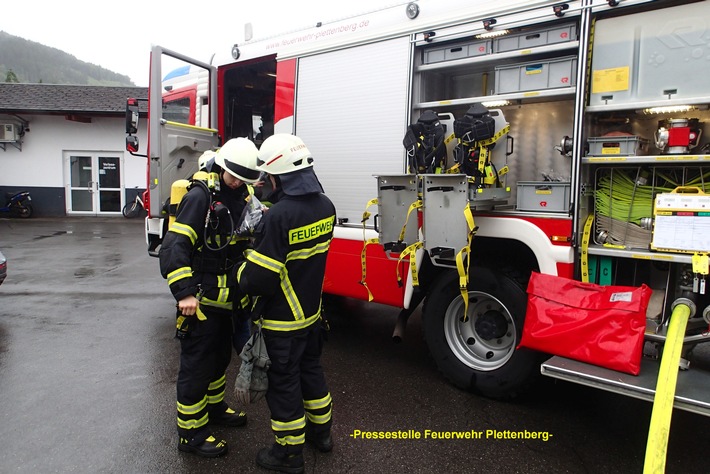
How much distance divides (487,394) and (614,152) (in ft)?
6.20

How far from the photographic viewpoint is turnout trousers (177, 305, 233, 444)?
3049 mm

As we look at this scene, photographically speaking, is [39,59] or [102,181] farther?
[39,59]

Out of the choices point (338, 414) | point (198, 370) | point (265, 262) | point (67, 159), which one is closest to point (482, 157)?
point (265, 262)

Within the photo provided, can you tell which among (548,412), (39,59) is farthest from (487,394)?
(39,59)

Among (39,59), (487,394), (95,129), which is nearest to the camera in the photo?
(487,394)

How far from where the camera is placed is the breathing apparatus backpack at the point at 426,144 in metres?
3.71

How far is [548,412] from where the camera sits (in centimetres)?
368

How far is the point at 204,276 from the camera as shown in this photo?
3053 mm

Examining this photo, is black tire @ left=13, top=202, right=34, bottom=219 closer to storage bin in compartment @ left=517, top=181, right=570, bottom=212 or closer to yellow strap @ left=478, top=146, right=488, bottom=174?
yellow strap @ left=478, top=146, right=488, bottom=174

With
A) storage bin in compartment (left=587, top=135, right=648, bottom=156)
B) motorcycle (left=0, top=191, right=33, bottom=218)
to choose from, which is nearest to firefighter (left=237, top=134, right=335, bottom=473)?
storage bin in compartment (left=587, top=135, right=648, bottom=156)

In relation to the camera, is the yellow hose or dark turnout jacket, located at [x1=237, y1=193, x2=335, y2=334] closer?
the yellow hose

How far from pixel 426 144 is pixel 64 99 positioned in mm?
18902

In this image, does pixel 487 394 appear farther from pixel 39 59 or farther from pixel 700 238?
pixel 39 59

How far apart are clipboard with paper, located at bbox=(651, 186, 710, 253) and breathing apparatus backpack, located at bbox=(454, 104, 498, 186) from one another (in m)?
1.07
